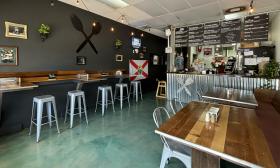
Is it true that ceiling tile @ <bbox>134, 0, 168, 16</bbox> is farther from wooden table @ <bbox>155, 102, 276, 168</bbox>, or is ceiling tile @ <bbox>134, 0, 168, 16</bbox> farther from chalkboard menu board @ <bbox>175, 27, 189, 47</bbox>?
wooden table @ <bbox>155, 102, 276, 168</bbox>

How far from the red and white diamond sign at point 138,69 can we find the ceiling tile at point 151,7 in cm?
222

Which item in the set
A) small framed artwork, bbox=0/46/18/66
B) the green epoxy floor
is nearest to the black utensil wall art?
small framed artwork, bbox=0/46/18/66

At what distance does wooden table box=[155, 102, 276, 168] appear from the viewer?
1025 mm

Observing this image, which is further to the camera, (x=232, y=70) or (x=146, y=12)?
(x=232, y=70)

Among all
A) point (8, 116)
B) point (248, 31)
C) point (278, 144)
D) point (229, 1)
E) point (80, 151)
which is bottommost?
point (80, 151)

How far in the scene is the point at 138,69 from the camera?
21.8 feet

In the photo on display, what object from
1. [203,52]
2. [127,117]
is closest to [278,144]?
[127,117]

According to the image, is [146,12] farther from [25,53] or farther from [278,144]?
[278,144]

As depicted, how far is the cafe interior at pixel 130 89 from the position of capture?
1.54 metres

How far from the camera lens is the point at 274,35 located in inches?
201

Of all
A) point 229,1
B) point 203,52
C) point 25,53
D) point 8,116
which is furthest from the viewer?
point 203,52

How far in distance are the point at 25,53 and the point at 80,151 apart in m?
2.36

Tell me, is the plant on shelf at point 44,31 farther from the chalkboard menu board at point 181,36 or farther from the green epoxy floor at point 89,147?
the chalkboard menu board at point 181,36

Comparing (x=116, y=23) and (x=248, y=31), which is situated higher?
(x=116, y=23)
